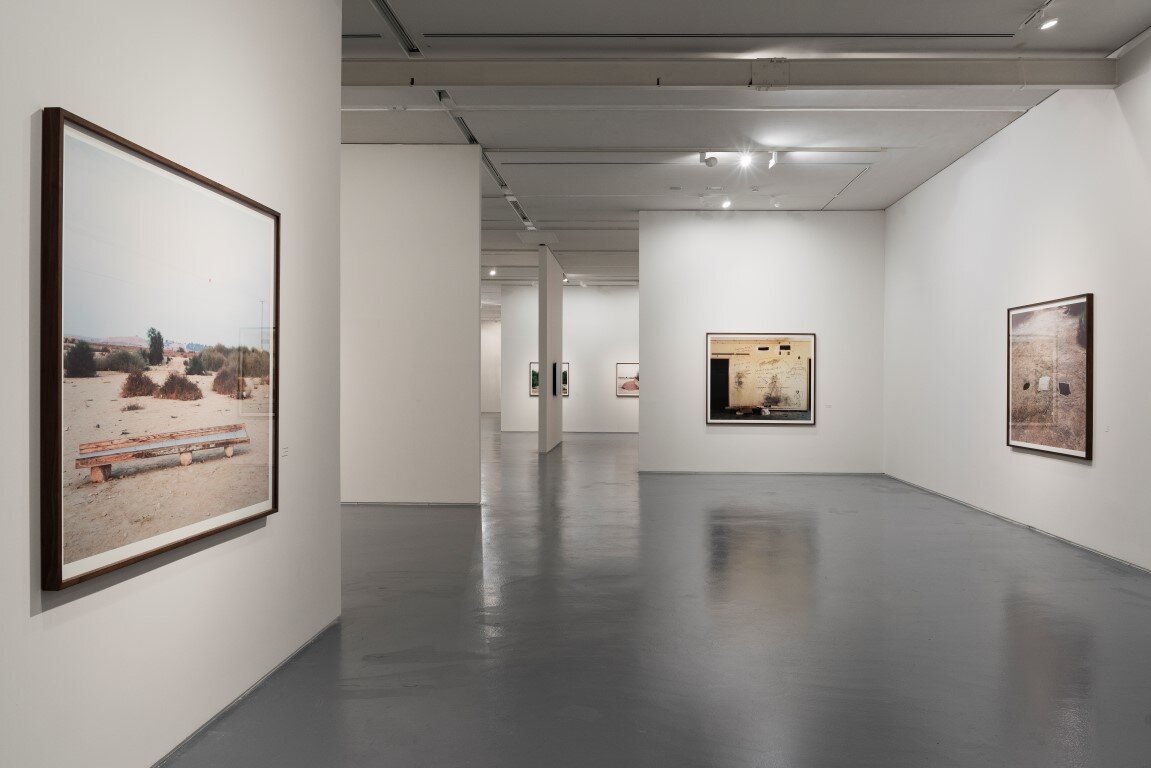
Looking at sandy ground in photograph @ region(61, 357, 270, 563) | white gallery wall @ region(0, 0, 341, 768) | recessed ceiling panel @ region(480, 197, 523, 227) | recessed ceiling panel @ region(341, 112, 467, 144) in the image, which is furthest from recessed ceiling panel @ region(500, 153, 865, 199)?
sandy ground in photograph @ region(61, 357, 270, 563)

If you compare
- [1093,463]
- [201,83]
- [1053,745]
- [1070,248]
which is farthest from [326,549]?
[1070,248]

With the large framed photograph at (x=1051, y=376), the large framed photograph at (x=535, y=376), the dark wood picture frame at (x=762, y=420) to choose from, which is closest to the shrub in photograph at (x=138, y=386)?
the large framed photograph at (x=1051, y=376)

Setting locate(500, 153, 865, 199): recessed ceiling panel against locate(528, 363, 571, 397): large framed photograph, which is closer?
locate(500, 153, 865, 199): recessed ceiling panel

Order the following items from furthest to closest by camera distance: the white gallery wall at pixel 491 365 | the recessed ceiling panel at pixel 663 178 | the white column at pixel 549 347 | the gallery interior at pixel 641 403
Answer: the white gallery wall at pixel 491 365, the white column at pixel 549 347, the recessed ceiling panel at pixel 663 178, the gallery interior at pixel 641 403

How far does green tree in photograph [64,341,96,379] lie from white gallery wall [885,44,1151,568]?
8.37 meters

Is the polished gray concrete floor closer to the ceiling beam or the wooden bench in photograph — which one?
the wooden bench in photograph

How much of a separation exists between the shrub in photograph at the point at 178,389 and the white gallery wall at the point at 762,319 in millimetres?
11352

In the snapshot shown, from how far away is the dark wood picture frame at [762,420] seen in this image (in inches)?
569

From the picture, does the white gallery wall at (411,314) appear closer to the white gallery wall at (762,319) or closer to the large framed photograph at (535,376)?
the white gallery wall at (762,319)

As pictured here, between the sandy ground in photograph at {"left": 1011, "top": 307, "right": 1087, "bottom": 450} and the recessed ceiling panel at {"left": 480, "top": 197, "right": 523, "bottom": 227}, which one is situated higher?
the recessed ceiling panel at {"left": 480, "top": 197, "right": 523, "bottom": 227}

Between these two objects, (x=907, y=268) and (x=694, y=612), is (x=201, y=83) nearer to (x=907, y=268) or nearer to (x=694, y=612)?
(x=694, y=612)

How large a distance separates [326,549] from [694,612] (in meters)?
2.77

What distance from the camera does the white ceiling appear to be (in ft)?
22.7

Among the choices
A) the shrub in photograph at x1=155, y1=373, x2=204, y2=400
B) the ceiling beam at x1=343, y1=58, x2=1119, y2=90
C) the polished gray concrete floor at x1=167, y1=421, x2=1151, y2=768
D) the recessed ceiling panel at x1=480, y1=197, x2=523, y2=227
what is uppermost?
the recessed ceiling panel at x1=480, y1=197, x2=523, y2=227
